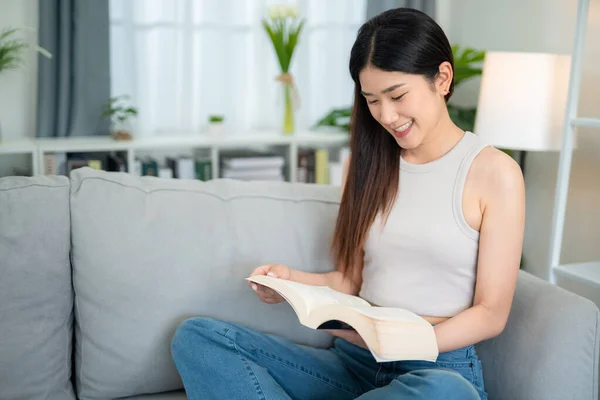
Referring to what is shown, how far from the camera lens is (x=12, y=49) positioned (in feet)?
9.55

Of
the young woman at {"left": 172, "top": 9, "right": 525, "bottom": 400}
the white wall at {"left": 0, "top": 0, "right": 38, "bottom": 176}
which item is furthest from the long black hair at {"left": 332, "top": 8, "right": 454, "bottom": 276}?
the white wall at {"left": 0, "top": 0, "right": 38, "bottom": 176}

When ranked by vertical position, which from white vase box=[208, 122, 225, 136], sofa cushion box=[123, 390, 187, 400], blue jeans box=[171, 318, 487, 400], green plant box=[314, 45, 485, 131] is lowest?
sofa cushion box=[123, 390, 187, 400]

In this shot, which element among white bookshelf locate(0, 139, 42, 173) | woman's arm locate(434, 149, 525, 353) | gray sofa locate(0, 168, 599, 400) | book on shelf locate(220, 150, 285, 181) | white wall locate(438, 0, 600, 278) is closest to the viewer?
woman's arm locate(434, 149, 525, 353)

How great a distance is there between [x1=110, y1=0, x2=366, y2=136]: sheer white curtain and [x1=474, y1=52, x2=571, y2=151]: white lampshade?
1.37m

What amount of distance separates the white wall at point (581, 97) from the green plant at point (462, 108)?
13cm

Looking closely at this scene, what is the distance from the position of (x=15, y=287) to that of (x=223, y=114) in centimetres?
212

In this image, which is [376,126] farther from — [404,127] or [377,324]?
[377,324]

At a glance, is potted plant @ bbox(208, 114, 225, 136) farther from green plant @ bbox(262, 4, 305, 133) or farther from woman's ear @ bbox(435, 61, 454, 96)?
woman's ear @ bbox(435, 61, 454, 96)

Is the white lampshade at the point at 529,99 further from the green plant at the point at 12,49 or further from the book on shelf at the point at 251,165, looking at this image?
the green plant at the point at 12,49

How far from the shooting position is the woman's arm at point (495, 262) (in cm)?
131

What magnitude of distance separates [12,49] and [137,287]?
1.83 meters

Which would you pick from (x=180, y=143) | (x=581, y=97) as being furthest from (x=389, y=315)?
(x=180, y=143)

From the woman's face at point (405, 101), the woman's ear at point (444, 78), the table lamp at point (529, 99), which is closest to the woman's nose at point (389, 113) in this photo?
the woman's face at point (405, 101)

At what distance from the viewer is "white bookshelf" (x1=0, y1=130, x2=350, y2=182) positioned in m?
2.87
